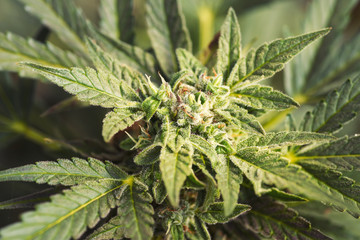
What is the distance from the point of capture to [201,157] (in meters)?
1.00

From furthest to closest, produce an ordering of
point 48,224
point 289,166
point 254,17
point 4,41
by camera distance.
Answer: point 254,17, point 4,41, point 289,166, point 48,224

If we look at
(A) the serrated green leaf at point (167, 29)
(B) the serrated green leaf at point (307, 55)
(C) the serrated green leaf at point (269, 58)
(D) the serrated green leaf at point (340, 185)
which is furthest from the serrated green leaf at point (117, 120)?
(B) the serrated green leaf at point (307, 55)

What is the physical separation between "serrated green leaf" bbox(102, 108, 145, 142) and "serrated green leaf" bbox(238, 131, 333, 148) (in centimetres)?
34

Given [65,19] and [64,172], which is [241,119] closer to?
[64,172]

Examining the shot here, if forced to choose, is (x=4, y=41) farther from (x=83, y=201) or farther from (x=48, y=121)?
(x=83, y=201)

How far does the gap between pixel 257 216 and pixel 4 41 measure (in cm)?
122

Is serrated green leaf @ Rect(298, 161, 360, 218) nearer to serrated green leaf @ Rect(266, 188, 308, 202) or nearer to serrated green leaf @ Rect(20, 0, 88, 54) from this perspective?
serrated green leaf @ Rect(266, 188, 308, 202)

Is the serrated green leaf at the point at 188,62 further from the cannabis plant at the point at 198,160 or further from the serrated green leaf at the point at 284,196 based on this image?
the serrated green leaf at the point at 284,196

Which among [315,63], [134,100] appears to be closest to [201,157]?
[134,100]

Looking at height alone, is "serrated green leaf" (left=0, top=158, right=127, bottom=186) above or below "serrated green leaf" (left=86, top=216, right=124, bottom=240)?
above

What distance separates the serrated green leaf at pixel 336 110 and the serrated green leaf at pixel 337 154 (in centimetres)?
7

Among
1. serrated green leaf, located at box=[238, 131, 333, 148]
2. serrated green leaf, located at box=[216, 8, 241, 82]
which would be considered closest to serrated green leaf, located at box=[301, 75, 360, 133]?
serrated green leaf, located at box=[238, 131, 333, 148]

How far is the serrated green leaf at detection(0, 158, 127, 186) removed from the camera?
3.15 ft

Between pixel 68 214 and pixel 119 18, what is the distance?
959mm
